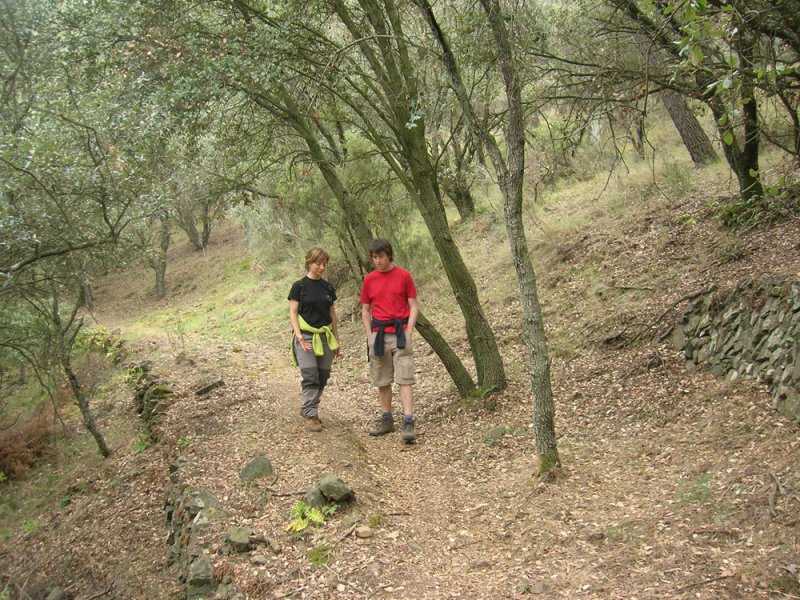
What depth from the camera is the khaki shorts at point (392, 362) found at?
6.55 metres

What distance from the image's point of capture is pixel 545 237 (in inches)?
463

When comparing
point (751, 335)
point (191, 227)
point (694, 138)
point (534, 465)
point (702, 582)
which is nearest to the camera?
point (702, 582)

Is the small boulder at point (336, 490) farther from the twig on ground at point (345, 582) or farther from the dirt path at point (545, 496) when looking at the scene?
the twig on ground at point (345, 582)

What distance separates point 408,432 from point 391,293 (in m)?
1.50

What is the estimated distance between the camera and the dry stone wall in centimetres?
505

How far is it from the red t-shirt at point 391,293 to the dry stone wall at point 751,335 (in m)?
2.95

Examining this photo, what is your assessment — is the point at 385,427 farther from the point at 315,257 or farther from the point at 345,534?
the point at 345,534

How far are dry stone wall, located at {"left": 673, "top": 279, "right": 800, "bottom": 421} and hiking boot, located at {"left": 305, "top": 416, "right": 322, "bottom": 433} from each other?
12.8 feet

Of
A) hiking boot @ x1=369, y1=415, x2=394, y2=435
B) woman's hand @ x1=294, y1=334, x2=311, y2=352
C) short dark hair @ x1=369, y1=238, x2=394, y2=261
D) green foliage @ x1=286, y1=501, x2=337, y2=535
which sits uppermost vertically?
short dark hair @ x1=369, y1=238, x2=394, y2=261

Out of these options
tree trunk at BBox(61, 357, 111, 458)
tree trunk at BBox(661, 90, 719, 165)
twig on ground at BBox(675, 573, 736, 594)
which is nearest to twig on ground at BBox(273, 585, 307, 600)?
twig on ground at BBox(675, 573, 736, 594)

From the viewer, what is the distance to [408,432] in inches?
261

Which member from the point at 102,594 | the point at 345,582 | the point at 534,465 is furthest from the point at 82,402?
the point at 534,465

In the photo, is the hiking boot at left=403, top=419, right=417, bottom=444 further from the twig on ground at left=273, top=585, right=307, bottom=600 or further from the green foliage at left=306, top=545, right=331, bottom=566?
the twig on ground at left=273, top=585, right=307, bottom=600

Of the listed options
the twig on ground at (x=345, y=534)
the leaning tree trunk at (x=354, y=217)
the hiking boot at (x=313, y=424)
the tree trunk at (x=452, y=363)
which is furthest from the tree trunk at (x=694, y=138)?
the twig on ground at (x=345, y=534)
